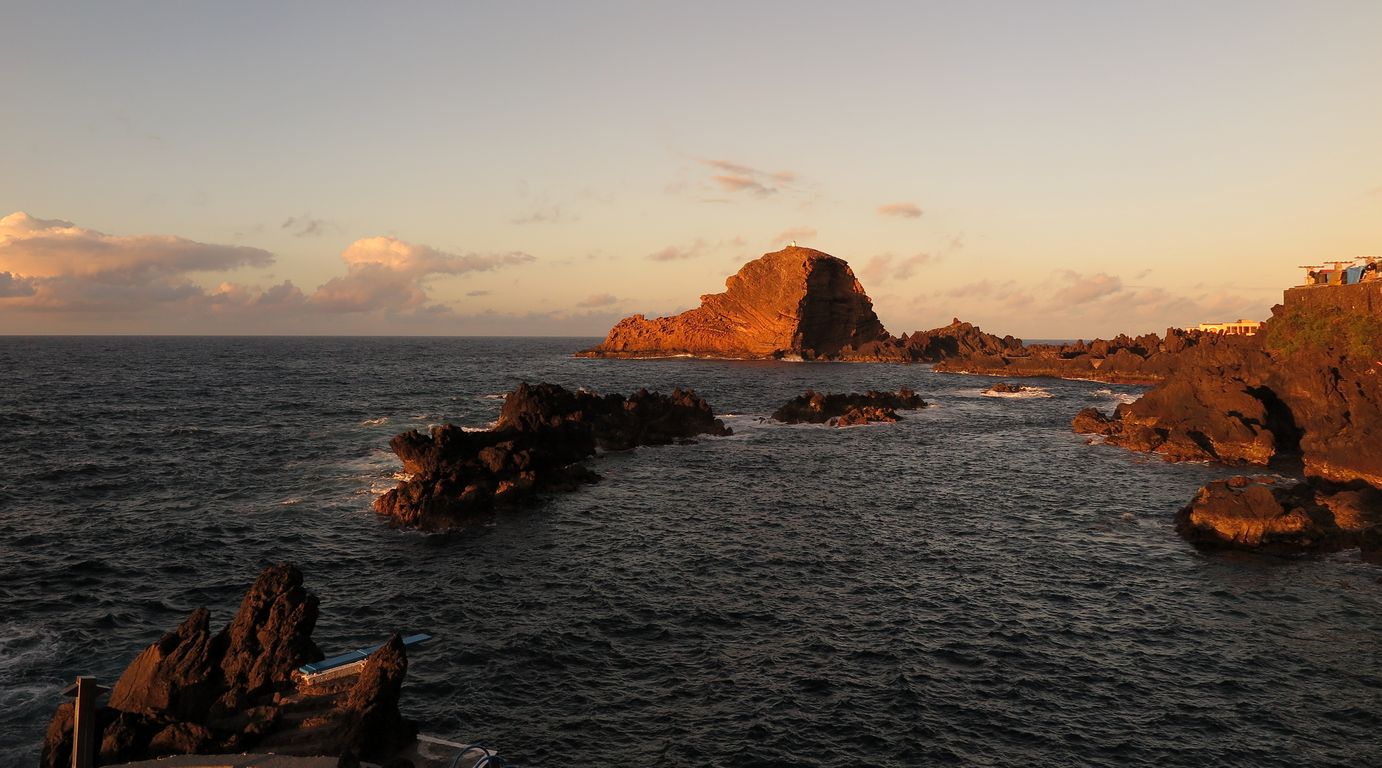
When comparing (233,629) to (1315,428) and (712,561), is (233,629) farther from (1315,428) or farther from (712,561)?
(1315,428)

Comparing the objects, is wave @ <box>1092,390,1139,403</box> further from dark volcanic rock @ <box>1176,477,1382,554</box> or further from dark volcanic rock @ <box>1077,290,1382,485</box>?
dark volcanic rock @ <box>1176,477,1382,554</box>

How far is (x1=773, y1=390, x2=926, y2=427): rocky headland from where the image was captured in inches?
3425

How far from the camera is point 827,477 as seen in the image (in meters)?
58.3

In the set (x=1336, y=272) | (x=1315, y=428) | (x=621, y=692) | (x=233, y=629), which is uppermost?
(x=1336, y=272)

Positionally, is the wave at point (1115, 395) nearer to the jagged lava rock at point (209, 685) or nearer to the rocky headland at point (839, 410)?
the rocky headland at point (839, 410)

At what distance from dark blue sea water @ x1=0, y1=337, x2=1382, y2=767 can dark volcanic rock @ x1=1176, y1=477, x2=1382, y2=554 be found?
1681mm

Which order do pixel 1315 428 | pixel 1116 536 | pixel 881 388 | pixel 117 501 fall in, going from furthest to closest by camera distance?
1. pixel 881 388
2. pixel 1315 428
3. pixel 117 501
4. pixel 1116 536

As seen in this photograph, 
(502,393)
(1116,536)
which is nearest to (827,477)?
(1116,536)

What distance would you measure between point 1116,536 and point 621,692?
31.1m

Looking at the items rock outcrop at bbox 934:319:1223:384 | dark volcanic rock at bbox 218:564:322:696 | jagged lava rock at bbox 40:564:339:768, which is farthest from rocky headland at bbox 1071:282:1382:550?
rock outcrop at bbox 934:319:1223:384

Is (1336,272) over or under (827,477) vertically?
over

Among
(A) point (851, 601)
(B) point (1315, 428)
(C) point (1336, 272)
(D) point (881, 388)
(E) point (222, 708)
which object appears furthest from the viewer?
(D) point (881, 388)

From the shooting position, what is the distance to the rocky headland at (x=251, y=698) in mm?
17766

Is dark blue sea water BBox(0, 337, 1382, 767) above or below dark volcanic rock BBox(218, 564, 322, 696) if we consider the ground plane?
below
